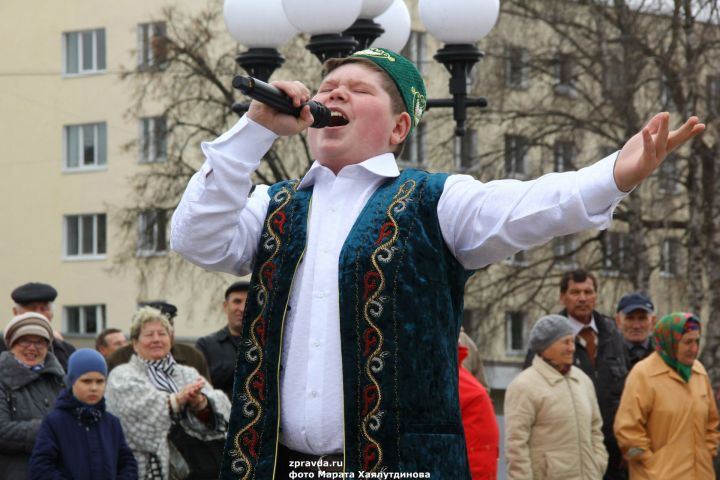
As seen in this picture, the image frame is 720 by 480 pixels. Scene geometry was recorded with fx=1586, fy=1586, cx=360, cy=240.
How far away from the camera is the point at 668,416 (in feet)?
34.8

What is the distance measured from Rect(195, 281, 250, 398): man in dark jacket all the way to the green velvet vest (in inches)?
203

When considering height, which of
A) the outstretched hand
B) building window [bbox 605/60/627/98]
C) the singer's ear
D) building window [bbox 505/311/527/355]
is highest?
building window [bbox 605/60/627/98]

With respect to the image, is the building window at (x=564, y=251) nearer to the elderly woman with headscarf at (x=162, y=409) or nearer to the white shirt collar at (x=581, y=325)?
the white shirt collar at (x=581, y=325)

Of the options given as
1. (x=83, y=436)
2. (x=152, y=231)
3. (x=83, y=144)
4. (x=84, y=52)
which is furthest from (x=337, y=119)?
(x=84, y=52)

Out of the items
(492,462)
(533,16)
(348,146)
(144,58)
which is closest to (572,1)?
(533,16)

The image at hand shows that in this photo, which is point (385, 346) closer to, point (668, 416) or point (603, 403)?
point (668, 416)

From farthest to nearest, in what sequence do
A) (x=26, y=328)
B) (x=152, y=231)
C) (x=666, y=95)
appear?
(x=152, y=231)
(x=666, y=95)
(x=26, y=328)

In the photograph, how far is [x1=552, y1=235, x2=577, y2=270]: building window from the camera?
1046 inches

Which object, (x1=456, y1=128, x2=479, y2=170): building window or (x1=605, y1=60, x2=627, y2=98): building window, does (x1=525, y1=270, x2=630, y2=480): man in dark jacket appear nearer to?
(x1=456, y1=128, x2=479, y2=170): building window

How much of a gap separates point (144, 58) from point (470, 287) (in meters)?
8.47

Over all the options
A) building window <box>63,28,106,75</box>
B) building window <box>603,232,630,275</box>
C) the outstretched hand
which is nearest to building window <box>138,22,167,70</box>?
building window <box>603,232,630,275</box>

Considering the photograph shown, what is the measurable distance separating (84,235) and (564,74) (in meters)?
21.6

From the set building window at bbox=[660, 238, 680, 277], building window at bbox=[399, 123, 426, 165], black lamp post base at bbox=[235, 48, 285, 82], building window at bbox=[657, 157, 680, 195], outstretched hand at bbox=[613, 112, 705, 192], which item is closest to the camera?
outstretched hand at bbox=[613, 112, 705, 192]

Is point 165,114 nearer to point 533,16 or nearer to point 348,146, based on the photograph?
point 533,16
